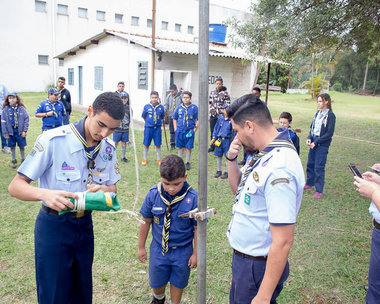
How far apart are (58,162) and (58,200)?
407mm

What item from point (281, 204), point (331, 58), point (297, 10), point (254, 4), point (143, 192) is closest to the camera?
point (281, 204)

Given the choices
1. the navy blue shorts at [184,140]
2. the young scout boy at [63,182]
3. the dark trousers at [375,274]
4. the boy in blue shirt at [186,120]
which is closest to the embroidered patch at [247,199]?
the young scout boy at [63,182]

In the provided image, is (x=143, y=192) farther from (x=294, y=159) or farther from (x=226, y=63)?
(x=226, y=63)

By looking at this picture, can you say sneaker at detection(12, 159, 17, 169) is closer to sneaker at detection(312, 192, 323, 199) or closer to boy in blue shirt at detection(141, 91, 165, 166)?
boy in blue shirt at detection(141, 91, 165, 166)

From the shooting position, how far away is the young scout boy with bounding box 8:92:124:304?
217 cm

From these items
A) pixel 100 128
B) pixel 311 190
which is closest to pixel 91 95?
pixel 311 190

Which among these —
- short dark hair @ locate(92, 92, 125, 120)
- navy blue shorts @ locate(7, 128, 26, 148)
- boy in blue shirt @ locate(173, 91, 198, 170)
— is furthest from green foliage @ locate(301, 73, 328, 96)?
short dark hair @ locate(92, 92, 125, 120)

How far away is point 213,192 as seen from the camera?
6430mm

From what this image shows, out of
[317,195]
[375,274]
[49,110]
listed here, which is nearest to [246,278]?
[375,274]

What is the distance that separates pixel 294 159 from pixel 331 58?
32.2 feet

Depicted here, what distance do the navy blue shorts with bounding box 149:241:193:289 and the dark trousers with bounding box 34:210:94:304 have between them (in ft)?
2.23

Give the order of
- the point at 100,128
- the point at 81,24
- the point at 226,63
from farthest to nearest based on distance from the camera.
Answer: the point at 81,24
the point at 226,63
the point at 100,128

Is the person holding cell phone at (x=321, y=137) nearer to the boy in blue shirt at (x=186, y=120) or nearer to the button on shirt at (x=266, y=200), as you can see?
the boy in blue shirt at (x=186, y=120)

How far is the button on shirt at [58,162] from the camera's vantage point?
2133 mm
